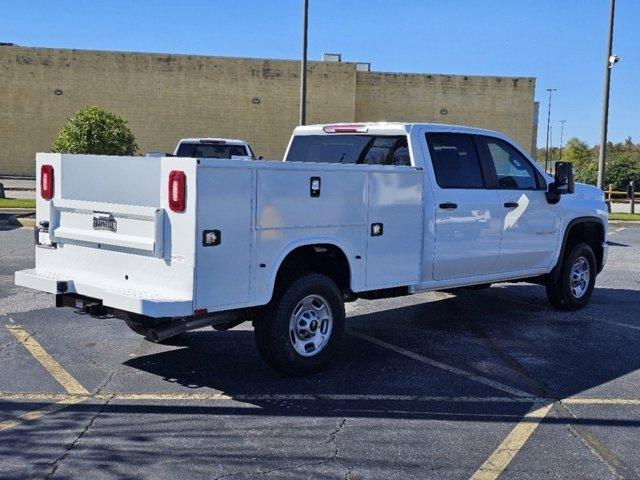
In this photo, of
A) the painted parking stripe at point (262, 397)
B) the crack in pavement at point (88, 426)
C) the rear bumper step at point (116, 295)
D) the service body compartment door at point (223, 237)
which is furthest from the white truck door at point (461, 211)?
the crack in pavement at point (88, 426)

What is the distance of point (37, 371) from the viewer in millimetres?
6395

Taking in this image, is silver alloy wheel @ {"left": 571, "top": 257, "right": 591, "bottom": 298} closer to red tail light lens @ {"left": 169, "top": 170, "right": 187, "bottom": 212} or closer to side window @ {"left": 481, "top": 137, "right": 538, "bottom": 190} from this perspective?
side window @ {"left": 481, "top": 137, "right": 538, "bottom": 190}

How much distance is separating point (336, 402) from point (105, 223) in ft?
7.43

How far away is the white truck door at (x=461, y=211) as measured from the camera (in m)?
7.41

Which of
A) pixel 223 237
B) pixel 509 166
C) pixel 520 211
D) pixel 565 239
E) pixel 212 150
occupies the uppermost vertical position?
pixel 212 150

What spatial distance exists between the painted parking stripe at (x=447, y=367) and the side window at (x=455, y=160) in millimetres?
1651

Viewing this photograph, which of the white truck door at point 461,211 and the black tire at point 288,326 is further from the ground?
the white truck door at point 461,211

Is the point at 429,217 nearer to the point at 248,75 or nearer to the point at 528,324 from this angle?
the point at 528,324

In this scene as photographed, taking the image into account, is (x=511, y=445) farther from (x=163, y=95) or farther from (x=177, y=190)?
(x=163, y=95)

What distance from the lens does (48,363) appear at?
664 centimetres

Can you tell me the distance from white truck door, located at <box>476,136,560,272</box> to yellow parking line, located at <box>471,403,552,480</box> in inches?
107

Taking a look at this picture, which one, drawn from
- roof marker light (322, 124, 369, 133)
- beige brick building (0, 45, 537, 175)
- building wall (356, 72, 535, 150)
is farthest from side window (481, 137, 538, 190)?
building wall (356, 72, 535, 150)

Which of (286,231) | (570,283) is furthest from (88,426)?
(570,283)

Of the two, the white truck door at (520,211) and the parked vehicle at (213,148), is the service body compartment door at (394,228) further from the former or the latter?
the parked vehicle at (213,148)
